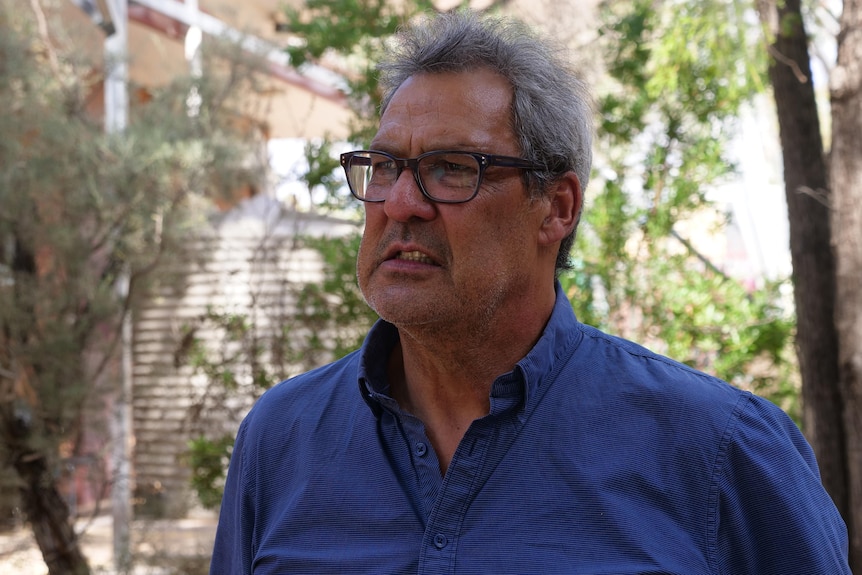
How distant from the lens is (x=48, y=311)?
276 inches

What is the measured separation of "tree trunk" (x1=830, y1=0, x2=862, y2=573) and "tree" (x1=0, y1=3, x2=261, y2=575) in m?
4.67

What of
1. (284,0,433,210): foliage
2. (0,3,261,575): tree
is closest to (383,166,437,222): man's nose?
(284,0,433,210): foliage

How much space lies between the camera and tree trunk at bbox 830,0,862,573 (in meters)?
4.49

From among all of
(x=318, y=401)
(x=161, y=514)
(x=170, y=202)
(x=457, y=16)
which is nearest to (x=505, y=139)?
(x=457, y=16)

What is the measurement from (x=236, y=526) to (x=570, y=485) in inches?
29.9

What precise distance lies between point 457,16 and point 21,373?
5.66 meters

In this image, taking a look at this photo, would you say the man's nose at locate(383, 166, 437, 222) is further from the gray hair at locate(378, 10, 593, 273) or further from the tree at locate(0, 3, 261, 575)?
the tree at locate(0, 3, 261, 575)

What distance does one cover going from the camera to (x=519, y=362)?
184cm

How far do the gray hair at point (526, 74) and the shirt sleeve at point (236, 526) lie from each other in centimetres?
84

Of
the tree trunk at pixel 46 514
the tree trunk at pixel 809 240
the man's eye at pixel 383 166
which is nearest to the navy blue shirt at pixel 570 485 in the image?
the man's eye at pixel 383 166

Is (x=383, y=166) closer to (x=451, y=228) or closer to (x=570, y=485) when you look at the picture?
(x=451, y=228)

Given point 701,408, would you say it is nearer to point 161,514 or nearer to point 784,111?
point 784,111

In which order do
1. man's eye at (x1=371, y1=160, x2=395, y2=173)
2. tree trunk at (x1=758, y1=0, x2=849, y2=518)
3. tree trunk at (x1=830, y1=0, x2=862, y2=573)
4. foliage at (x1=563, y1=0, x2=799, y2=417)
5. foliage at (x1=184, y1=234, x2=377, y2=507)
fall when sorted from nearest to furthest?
man's eye at (x1=371, y1=160, x2=395, y2=173) < tree trunk at (x1=830, y1=0, x2=862, y2=573) < tree trunk at (x1=758, y1=0, x2=849, y2=518) < foliage at (x1=563, y1=0, x2=799, y2=417) < foliage at (x1=184, y1=234, x2=377, y2=507)

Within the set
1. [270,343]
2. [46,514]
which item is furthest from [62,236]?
[46,514]
